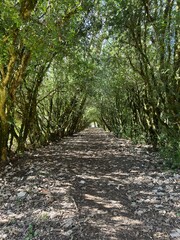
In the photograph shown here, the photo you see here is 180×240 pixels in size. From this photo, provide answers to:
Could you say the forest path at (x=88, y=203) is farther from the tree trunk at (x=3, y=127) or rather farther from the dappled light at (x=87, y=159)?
the tree trunk at (x=3, y=127)

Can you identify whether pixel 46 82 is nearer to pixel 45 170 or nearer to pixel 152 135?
pixel 152 135

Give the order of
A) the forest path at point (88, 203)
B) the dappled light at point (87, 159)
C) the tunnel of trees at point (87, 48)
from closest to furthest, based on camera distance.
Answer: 1. the forest path at point (88, 203)
2. the dappled light at point (87, 159)
3. the tunnel of trees at point (87, 48)

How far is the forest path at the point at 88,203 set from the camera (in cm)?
417

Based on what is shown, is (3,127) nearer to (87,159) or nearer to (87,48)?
(87,159)

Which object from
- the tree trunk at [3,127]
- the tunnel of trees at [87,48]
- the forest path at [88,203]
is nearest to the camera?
the forest path at [88,203]

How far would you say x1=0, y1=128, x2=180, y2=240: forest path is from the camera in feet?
13.7

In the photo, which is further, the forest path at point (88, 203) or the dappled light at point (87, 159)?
the dappled light at point (87, 159)

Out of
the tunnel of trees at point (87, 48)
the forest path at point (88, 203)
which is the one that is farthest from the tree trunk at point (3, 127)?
the forest path at point (88, 203)

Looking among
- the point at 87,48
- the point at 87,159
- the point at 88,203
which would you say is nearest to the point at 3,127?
the point at 87,159

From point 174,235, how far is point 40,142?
1228 centimetres

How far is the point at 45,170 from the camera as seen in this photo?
7914 mm

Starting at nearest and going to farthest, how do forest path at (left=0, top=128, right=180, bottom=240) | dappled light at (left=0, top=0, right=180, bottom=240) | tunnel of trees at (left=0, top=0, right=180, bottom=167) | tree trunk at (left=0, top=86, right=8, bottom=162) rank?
forest path at (left=0, top=128, right=180, bottom=240), dappled light at (left=0, top=0, right=180, bottom=240), tunnel of trees at (left=0, top=0, right=180, bottom=167), tree trunk at (left=0, top=86, right=8, bottom=162)

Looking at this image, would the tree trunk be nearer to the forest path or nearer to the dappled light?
the dappled light

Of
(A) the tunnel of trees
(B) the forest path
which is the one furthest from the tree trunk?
(B) the forest path
